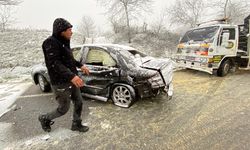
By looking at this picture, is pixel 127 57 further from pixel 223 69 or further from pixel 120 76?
pixel 223 69

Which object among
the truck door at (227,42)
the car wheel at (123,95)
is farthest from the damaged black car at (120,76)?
the truck door at (227,42)

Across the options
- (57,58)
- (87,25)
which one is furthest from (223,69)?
(87,25)

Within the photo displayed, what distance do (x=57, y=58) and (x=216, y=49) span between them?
540 centimetres

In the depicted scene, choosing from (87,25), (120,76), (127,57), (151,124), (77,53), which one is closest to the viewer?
(151,124)

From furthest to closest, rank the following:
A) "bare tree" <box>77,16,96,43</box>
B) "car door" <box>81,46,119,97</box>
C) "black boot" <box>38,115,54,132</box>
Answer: "bare tree" <box>77,16,96,43</box> < "car door" <box>81,46,119,97</box> < "black boot" <box>38,115,54,132</box>

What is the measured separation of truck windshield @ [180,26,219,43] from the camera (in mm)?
5730

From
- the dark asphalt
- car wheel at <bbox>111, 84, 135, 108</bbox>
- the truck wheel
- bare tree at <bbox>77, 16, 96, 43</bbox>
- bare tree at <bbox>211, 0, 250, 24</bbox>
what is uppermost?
bare tree at <bbox>77, 16, 96, 43</bbox>

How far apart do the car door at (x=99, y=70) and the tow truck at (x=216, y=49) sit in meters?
3.74

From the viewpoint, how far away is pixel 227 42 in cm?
582

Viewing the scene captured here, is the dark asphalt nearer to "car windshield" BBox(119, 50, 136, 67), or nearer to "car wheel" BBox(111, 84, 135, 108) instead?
"car wheel" BBox(111, 84, 135, 108)

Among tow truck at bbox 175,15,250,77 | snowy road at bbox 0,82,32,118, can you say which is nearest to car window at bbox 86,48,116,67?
snowy road at bbox 0,82,32,118

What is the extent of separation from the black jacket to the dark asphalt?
1.10 metres

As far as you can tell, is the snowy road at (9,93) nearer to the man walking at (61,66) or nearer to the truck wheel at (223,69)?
the man walking at (61,66)

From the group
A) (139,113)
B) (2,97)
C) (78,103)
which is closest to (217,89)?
(139,113)
